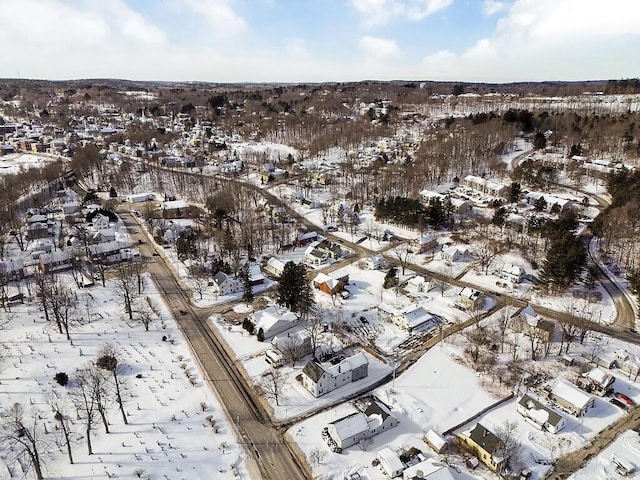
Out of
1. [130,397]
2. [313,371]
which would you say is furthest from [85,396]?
[313,371]

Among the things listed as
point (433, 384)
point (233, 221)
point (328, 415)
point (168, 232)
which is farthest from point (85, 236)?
point (433, 384)

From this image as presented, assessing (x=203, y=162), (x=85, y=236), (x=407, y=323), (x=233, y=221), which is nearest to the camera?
(x=407, y=323)

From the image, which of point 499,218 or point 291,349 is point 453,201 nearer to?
point 499,218

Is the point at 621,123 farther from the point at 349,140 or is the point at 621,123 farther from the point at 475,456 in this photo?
the point at 475,456

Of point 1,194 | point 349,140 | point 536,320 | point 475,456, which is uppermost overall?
point 349,140

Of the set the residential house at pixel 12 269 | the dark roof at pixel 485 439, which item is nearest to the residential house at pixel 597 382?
the dark roof at pixel 485 439

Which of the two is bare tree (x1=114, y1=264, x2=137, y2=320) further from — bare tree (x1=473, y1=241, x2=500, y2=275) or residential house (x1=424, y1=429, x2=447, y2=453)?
bare tree (x1=473, y1=241, x2=500, y2=275)

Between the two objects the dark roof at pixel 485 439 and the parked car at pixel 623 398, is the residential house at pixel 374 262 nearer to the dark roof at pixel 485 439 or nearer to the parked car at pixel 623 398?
the dark roof at pixel 485 439
